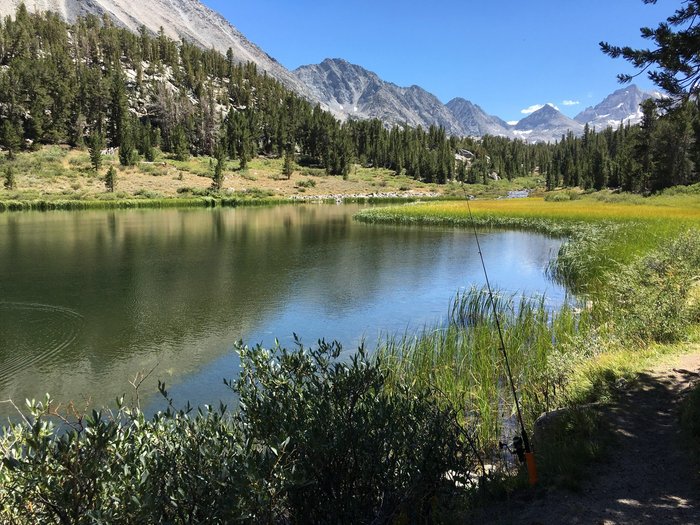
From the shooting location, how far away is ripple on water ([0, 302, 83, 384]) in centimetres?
1148

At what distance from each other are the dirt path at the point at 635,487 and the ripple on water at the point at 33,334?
11.0 m

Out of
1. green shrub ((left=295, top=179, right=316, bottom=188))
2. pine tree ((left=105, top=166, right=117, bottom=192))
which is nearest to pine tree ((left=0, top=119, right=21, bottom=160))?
pine tree ((left=105, top=166, right=117, bottom=192))

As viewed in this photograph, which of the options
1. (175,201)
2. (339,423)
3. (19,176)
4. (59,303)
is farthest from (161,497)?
(19,176)

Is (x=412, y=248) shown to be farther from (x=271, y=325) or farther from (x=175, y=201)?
(x=175, y=201)

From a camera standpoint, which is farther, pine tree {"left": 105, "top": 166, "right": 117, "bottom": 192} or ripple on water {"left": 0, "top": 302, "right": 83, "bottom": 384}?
pine tree {"left": 105, "top": 166, "right": 117, "bottom": 192}

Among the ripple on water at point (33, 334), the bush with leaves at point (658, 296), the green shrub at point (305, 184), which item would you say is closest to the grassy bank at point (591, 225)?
the bush with leaves at point (658, 296)

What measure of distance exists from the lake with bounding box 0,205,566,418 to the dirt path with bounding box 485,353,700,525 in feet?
22.4

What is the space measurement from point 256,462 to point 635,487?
12.7 ft

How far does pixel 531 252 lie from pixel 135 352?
24.6 m

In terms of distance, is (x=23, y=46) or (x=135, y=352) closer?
(x=135, y=352)

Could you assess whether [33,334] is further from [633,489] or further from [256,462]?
[633,489]

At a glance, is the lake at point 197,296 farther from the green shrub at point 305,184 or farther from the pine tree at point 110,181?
the green shrub at point 305,184

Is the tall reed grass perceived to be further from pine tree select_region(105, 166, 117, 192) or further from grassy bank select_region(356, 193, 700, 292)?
pine tree select_region(105, 166, 117, 192)

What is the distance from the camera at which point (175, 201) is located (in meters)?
76.8
